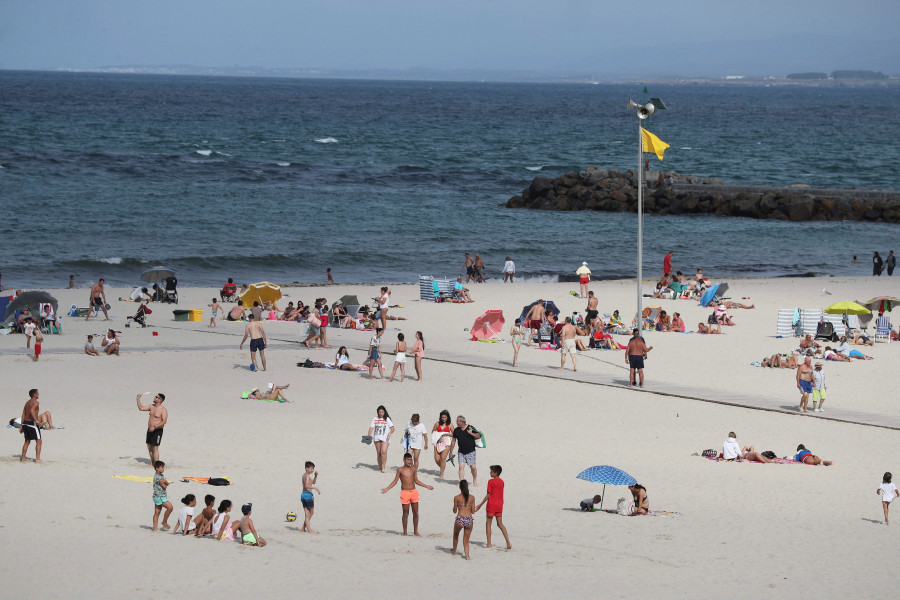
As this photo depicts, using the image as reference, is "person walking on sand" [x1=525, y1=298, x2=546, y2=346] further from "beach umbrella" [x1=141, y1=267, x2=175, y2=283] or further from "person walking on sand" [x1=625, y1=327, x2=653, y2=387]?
"beach umbrella" [x1=141, y1=267, x2=175, y2=283]

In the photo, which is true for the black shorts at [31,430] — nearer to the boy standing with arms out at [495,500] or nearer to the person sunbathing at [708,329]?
the boy standing with arms out at [495,500]

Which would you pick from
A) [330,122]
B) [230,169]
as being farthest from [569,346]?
[330,122]

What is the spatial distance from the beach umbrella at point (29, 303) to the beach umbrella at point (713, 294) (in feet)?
52.8

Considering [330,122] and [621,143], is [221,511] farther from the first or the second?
[330,122]

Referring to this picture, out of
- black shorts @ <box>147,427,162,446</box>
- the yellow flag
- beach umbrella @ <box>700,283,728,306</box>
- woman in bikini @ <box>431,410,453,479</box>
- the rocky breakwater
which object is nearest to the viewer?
black shorts @ <box>147,427,162,446</box>

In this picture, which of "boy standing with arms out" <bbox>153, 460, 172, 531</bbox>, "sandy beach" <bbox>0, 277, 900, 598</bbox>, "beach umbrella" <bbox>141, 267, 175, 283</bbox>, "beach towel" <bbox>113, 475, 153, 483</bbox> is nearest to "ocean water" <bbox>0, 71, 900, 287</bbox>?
"beach umbrella" <bbox>141, 267, 175, 283</bbox>

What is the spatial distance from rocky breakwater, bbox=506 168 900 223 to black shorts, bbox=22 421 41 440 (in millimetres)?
41923

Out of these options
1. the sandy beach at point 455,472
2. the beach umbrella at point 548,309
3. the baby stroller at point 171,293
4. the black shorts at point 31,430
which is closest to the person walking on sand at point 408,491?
the sandy beach at point 455,472

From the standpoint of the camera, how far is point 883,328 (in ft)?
80.4

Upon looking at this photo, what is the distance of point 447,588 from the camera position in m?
11.1

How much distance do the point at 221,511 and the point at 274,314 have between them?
14.5 metres

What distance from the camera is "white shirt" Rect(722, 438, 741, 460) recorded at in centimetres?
1595

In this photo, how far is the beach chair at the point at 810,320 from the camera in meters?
24.5

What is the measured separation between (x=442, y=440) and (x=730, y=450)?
14.4ft
